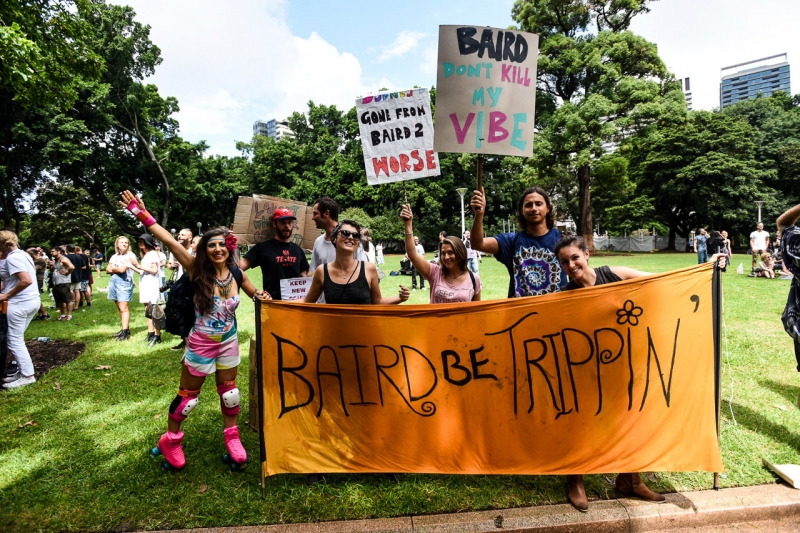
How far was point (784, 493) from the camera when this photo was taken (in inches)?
108

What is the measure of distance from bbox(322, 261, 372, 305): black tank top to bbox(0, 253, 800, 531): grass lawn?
1311 millimetres

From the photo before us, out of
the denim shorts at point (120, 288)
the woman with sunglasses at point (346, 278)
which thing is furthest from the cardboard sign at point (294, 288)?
the denim shorts at point (120, 288)

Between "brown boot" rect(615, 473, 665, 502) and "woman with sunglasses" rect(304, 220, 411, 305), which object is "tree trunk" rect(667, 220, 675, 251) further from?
"woman with sunglasses" rect(304, 220, 411, 305)

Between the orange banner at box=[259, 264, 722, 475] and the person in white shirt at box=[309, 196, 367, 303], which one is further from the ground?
the person in white shirt at box=[309, 196, 367, 303]

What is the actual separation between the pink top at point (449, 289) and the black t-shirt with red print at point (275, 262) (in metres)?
1.35

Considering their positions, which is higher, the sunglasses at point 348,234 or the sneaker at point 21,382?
the sunglasses at point 348,234

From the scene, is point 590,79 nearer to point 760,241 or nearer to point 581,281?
point 760,241

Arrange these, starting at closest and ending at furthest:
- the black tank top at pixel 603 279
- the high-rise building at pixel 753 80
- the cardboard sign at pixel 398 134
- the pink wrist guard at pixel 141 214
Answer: the black tank top at pixel 603 279 < the pink wrist guard at pixel 141 214 < the cardboard sign at pixel 398 134 < the high-rise building at pixel 753 80

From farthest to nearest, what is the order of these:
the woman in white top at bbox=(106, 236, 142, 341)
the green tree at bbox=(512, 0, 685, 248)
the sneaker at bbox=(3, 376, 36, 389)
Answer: the green tree at bbox=(512, 0, 685, 248)
the woman in white top at bbox=(106, 236, 142, 341)
the sneaker at bbox=(3, 376, 36, 389)

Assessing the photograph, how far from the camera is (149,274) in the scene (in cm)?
684

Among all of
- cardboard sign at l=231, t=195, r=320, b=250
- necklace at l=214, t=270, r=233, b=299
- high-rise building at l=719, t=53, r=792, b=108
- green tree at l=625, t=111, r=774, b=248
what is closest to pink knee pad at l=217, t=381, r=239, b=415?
necklace at l=214, t=270, r=233, b=299

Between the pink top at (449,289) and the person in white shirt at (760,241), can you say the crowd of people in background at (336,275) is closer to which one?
the pink top at (449,289)

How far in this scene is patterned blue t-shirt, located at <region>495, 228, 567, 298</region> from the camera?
3109 millimetres

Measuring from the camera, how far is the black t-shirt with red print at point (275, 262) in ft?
12.5
